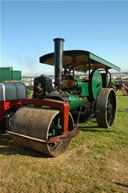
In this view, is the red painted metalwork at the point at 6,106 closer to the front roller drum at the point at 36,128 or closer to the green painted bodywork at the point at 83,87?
the front roller drum at the point at 36,128

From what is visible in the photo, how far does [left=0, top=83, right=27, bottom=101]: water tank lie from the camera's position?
16.1 feet

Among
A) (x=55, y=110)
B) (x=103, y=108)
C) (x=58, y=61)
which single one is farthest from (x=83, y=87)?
(x=55, y=110)

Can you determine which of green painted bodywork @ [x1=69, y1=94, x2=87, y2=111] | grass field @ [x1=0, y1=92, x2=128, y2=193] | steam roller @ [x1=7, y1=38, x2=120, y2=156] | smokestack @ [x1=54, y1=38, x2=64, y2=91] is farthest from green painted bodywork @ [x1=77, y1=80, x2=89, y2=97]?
grass field @ [x1=0, y1=92, x2=128, y2=193]

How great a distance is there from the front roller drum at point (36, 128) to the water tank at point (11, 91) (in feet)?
5.07

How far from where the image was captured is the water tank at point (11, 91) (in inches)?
194

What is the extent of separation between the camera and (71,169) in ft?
9.73

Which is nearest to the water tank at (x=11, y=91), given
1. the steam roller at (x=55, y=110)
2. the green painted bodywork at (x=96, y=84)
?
the steam roller at (x=55, y=110)

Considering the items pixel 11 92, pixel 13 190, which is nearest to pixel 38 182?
pixel 13 190

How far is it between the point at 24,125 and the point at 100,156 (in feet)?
5.52

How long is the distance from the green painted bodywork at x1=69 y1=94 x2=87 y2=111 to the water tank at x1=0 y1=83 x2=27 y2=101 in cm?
184

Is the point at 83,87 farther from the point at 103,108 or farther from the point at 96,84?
the point at 103,108

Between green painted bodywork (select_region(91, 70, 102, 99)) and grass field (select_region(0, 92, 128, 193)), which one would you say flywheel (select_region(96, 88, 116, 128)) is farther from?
grass field (select_region(0, 92, 128, 193))

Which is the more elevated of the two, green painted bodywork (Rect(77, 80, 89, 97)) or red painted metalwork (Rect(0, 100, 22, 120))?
green painted bodywork (Rect(77, 80, 89, 97))

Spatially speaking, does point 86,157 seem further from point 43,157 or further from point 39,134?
point 39,134
